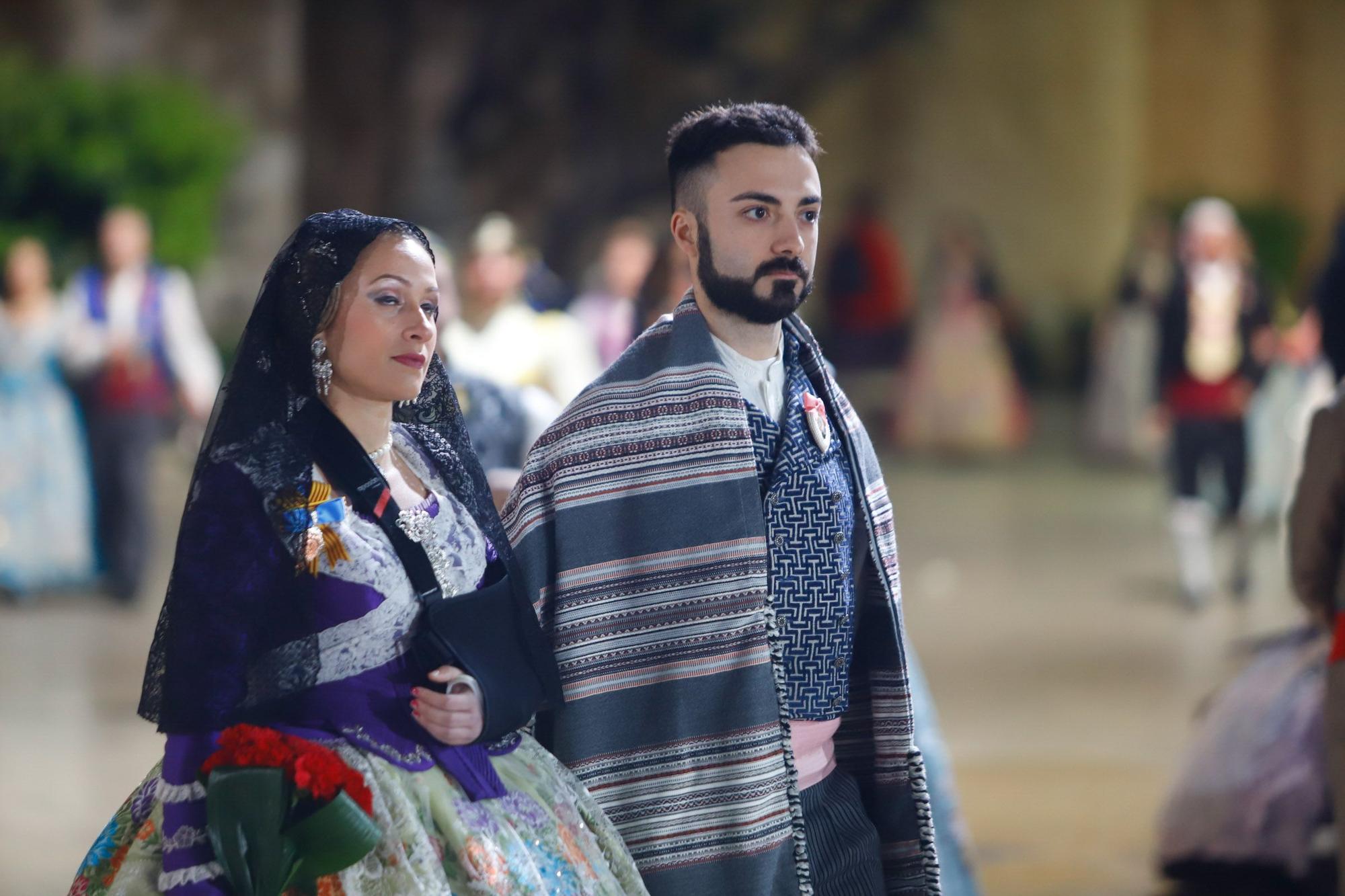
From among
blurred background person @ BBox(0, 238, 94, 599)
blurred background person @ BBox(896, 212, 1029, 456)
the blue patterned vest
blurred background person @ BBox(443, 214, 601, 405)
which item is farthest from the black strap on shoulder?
blurred background person @ BBox(896, 212, 1029, 456)

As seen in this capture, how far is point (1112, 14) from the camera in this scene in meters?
22.5

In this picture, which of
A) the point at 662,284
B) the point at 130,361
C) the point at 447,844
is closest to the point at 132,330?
the point at 130,361

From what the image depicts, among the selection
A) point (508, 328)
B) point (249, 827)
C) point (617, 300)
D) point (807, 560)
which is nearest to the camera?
point (249, 827)

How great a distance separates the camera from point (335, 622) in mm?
2623

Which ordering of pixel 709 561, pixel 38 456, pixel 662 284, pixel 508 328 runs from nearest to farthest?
pixel 709 561 < pixel 508 328 < pixel 662 284 < pixel 38 456

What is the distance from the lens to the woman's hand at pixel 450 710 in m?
2.68

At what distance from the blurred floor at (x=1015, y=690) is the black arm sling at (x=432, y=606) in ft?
9.23

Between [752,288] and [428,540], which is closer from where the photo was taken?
[428,540]

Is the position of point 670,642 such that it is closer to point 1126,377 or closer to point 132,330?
point 132,330

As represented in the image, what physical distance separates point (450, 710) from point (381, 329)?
56 cm

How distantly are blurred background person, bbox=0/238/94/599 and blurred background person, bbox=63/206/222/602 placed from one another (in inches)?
9.3

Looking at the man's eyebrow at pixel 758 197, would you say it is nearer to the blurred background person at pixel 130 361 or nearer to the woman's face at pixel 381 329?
the woman's face at pixel 381 329

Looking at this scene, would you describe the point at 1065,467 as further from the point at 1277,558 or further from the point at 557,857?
the point at 557,857

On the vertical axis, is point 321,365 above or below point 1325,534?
above
